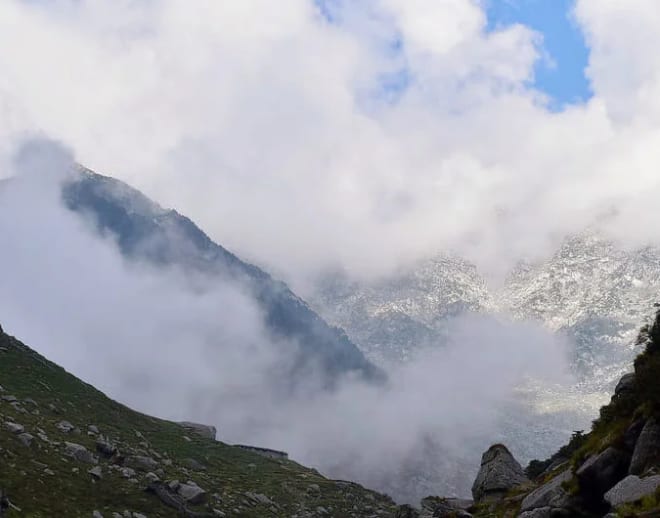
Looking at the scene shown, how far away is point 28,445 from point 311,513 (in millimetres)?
43596

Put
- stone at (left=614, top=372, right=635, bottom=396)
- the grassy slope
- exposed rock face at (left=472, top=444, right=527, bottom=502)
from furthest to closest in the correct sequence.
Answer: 1. the grassy slope
2. exposed rock face at (left=472, top=444, right=527, bottom=502)
3. stone at (left=614, top=372, right=635, bottom=396)

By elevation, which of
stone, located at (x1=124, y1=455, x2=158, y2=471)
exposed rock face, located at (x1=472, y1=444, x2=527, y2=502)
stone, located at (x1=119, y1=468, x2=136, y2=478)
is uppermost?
exposed rock face, located at (x1=472, y1=444, x2=527, y2=502)

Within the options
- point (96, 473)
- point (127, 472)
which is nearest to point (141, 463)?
point (127, 472)

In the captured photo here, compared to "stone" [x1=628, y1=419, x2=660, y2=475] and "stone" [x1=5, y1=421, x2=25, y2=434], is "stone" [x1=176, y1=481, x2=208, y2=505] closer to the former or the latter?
"stone" [x1=5, y1=421, x2=25, y2=434]

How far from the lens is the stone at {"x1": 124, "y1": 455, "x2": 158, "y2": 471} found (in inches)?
3014

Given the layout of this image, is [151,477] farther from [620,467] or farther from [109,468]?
[620,467]

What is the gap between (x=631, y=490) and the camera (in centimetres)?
2517

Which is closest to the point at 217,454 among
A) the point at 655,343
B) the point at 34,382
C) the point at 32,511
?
the point at 34,382

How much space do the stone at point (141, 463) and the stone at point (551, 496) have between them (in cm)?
5431

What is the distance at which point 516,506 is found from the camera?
3775cm

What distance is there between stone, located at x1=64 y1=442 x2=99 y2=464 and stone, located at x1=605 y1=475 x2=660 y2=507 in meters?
58.1

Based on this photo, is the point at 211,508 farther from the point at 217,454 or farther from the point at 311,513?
the point at 217,454

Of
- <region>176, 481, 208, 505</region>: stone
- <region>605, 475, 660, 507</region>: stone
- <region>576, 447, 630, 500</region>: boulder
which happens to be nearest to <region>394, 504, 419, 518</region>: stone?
<region>576, 447, 630, 500</region>: boulder

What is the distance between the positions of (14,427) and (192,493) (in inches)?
827
